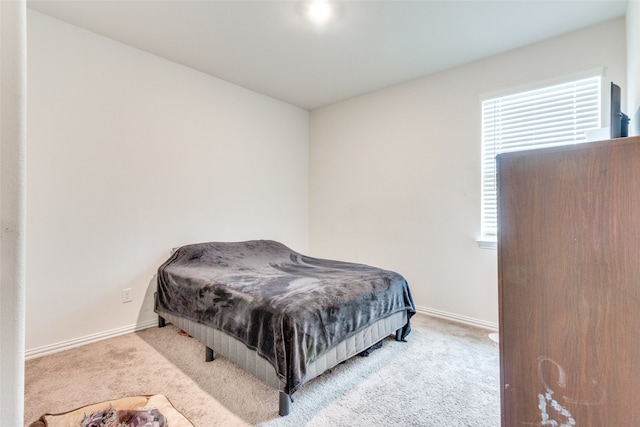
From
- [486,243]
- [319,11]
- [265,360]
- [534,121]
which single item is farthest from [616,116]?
[265,360]

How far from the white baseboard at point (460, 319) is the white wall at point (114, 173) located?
7.29 feet

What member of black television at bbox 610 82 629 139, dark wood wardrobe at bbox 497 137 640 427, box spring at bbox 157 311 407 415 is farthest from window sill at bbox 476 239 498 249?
dark wood wardrobe at bbox 497 137 640 427

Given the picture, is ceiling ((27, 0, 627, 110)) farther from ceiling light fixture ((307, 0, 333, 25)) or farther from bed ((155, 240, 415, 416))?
bed ((155, 240, 415, 416))

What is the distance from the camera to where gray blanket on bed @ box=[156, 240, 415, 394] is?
1.62m

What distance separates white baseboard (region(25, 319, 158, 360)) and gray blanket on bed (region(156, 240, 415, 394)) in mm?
333

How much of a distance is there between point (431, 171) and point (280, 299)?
220 cm

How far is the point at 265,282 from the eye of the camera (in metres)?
2.14

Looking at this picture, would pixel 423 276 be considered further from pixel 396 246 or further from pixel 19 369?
pixel 19 369

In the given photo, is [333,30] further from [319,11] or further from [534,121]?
[534,121]

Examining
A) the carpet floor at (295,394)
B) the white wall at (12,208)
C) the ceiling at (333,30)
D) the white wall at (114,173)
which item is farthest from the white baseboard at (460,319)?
the white wall at (12,208)

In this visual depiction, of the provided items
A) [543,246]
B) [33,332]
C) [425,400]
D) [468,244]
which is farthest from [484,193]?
[33,332]

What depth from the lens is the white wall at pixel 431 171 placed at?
2.54 m

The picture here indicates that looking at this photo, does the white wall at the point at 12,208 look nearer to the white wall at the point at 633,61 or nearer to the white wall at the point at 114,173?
the white wall at the point at 633,61

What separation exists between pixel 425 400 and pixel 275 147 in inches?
125
